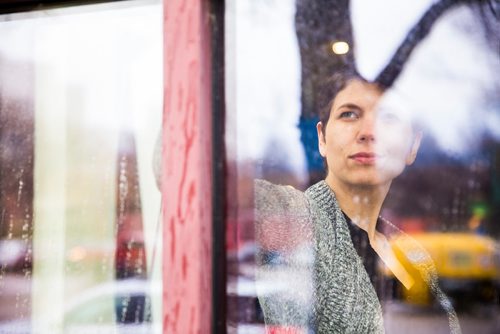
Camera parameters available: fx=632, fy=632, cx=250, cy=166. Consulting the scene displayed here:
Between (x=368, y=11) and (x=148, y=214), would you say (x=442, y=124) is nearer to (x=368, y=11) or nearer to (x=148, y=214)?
(x=368, y=11)

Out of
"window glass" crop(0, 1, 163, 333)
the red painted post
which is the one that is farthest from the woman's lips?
"window glass" crop(0, 1, 163, 333)

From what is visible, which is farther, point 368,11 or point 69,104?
point 69,104

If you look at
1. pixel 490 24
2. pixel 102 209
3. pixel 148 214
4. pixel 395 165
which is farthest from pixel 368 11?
pixel 102 209

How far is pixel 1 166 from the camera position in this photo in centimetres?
237

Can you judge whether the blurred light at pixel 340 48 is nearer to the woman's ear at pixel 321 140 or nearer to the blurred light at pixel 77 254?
the woman's ear at pixel 321 140

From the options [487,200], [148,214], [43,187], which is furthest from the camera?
[43,187]

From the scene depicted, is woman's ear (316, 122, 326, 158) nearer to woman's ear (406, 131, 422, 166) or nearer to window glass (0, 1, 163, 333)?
woman's ear (406, 131, 422, 166)

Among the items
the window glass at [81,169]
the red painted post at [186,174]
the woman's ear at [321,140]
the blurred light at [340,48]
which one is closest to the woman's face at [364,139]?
the woman's ear at [321,140]

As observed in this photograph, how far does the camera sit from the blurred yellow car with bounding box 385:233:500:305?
187 cm

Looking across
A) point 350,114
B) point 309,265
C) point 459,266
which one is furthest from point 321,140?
point 459,266

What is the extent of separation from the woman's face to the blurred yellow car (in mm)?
236

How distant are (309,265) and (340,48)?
699 millimetres

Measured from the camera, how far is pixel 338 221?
203cm

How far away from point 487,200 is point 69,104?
1.48 metres
